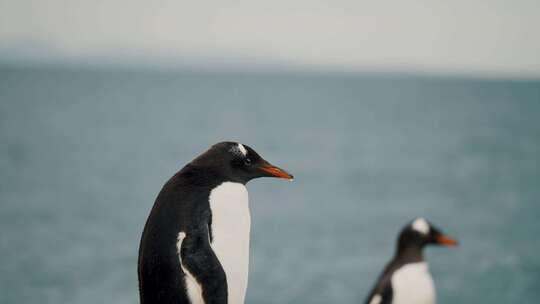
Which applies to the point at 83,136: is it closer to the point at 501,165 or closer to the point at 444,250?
the point at 501,165

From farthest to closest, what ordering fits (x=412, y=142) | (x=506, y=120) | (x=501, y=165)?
(x=506, y=120) < (x=412, y=142) < (x=501, y=165)

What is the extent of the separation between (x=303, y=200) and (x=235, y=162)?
4461 centimetres

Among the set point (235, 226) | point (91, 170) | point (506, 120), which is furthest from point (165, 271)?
point (506, 120)

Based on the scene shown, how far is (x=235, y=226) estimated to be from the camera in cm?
497

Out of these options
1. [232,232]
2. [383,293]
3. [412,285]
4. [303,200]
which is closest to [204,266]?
[232,232]

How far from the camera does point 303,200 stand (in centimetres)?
4934

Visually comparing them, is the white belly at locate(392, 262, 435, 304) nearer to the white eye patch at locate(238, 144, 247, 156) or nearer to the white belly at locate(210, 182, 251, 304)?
the white belly at locate(210, 182, 251, 304)

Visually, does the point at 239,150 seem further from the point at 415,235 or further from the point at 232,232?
the point at 415,235

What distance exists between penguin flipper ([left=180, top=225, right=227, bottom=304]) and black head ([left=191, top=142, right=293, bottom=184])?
45cm

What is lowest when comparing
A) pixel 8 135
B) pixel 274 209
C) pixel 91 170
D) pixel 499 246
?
pixel 499 246

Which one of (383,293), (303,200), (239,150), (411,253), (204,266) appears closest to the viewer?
(204,266)

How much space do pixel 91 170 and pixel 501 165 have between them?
36.5m

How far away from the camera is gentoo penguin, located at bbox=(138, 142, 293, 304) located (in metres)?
4.61

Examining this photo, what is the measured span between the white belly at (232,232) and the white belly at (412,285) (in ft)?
16.9
